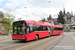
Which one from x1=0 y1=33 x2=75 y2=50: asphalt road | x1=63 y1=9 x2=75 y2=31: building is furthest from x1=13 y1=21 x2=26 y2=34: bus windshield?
x1=63 y1=9 x2=75 y2=31: building

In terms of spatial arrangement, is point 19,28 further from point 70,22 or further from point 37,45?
point 70,22

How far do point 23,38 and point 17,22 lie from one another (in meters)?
2.28

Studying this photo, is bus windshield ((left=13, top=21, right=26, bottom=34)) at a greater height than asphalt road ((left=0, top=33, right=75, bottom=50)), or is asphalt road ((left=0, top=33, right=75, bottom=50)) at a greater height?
bus windshield ((left=13, top=21, right=26, bottom=34))

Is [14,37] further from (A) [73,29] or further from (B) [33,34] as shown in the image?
(A) [73,29]

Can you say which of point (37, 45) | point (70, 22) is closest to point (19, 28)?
point (37, 45)

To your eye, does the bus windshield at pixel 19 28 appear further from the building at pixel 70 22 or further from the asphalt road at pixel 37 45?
the building at pixel 70 22

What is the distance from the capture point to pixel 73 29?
76.3 m

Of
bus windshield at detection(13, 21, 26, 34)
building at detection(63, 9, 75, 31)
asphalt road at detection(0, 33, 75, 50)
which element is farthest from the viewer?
building at detection(63, 9, 75, 31)

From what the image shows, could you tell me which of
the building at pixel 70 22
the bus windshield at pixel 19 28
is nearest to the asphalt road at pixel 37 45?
the bus windshield at pixel 19 28

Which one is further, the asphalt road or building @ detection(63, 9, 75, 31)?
building @ detection(63, 9, 75, 31)

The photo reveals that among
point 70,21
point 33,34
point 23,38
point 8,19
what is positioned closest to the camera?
point 23,38

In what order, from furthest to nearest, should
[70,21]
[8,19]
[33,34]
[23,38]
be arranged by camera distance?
[70,21]
[8,19]
[33,34]
[23,38]

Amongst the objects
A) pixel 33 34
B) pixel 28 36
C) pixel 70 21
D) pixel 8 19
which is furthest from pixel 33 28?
pixel 70 21

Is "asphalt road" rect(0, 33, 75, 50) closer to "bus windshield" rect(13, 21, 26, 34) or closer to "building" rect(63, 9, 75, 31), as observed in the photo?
"bus windshield" rect(13, 21, 26, 34)
